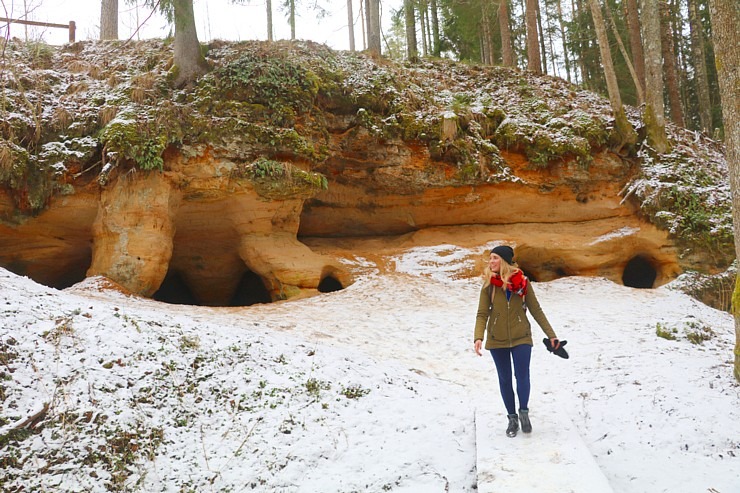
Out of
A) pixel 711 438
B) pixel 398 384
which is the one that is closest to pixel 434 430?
pixel 398 384

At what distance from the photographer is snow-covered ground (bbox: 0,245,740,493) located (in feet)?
13.2

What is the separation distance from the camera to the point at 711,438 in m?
4.61

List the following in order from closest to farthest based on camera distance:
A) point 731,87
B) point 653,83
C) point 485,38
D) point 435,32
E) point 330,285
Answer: point 731,87 < point 330,285 < point 653,83 < point 435,32 < point 485,38

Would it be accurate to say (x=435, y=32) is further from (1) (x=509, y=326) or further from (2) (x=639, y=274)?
(1) (x=509, y=326)

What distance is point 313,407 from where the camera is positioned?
5164mm

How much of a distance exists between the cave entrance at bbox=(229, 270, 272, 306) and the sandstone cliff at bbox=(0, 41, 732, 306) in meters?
0.05

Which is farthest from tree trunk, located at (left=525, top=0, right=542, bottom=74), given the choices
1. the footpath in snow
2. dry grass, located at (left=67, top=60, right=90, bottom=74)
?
the footpath in snow

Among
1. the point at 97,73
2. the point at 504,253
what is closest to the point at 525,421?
the point at 504,253

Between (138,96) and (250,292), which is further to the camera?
(250,292)

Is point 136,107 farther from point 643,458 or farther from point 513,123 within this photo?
point 643,458

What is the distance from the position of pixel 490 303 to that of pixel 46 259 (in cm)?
1026

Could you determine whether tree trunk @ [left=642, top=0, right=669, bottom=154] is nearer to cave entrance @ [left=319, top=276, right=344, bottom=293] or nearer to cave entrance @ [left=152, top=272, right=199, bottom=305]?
cave entrance @ [left=319, top=276, right=344, bottom=293]

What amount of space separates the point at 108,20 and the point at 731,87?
662 inches

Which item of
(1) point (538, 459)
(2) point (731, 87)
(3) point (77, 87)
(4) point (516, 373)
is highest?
(3) point (77, 87)
